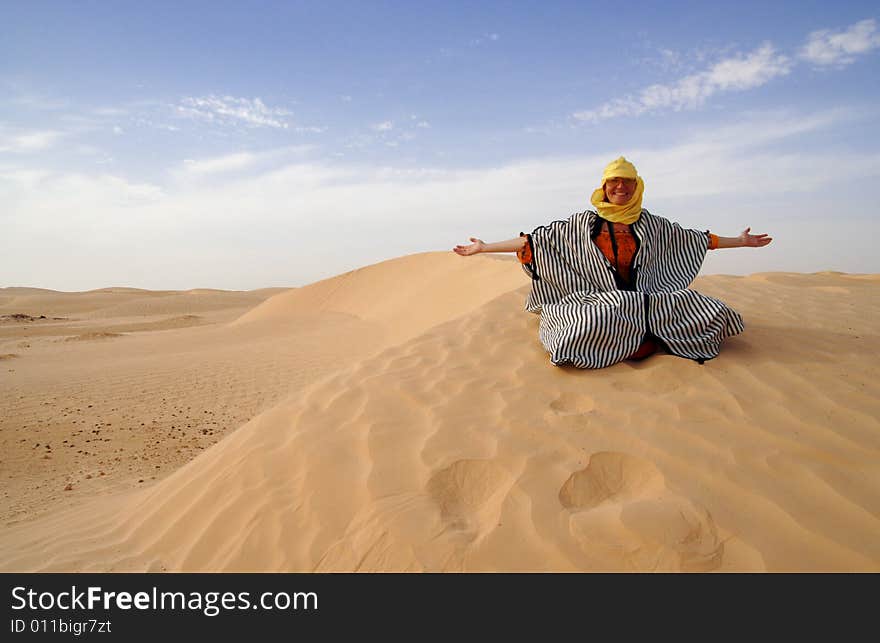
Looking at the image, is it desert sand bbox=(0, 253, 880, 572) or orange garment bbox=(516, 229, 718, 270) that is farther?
orange garment bbox=(516, 229, 718, 270)

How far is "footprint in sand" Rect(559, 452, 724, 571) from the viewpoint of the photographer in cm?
233

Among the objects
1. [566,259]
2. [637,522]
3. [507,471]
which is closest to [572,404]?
[507,471]

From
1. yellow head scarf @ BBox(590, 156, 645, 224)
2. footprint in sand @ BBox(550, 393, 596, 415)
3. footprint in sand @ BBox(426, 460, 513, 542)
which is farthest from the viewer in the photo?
yellow head scarf @ BBox(590, 156, 645, 224)

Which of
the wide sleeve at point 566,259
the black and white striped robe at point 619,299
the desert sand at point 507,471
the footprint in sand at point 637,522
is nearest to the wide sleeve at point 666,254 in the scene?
the black and white striped robe at point 619,299

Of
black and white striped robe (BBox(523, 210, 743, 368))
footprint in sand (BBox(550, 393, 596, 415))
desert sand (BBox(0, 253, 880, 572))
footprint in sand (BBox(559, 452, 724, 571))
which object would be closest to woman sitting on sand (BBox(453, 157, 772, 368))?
black and white striped robe (BBox(523, 210, 743, 368))

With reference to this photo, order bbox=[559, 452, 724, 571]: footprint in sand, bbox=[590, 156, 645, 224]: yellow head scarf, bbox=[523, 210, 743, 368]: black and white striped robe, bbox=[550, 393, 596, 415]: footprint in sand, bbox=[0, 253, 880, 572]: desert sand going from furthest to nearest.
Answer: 1. bbox=[590, 156, 645, 224]: yellow head scarf
2. bbox=[523, 210, 743, 368]: black and white striped robe
3. bbox=[550, 393, 596, 415]: footprint in sand
4. bbox=[0, 253, 880, 572]: desert sand
5. bbox=[559, 452, 724, 571]: footprint in sand

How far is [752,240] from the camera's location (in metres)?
4.58

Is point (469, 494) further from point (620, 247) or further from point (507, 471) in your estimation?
point (620, 247)

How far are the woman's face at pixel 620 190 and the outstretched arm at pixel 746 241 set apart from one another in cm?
96

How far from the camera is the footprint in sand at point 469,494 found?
263 cm

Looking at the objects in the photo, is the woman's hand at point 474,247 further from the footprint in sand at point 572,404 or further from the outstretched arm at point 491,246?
the footprint in sand at point 572,404

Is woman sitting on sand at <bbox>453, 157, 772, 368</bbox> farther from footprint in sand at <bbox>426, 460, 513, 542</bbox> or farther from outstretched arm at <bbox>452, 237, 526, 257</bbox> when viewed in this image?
footprint in sand at <bbox>426, 460, 513, 542</bbox>

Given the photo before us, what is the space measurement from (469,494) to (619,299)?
76.8 inches
